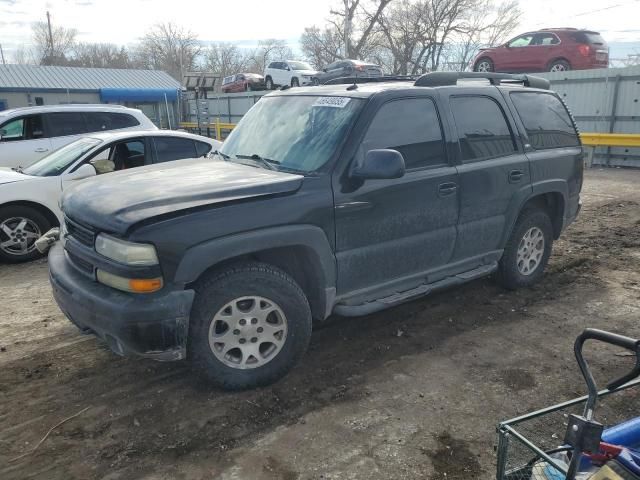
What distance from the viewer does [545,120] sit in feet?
16.5

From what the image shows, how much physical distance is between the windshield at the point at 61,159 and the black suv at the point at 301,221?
10.5ft

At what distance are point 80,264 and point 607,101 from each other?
48.6ft

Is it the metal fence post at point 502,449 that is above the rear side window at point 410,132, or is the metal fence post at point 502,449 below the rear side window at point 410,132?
below

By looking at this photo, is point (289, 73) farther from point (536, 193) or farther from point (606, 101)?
point (536, 193)

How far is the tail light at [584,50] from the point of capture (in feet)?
50.3

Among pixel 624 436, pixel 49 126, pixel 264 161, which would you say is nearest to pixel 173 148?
pixel 49 126

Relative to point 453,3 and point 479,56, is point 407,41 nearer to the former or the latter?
point 453,3

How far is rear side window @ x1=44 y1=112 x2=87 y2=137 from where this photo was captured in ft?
29.9

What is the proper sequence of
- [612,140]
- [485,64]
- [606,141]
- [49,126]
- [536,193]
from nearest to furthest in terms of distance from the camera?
[536,193]
[49,126]
[612,140]
[606,141]
[485,64]

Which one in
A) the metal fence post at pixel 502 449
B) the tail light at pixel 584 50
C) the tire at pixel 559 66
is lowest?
the metal fence post at pixel 502 449

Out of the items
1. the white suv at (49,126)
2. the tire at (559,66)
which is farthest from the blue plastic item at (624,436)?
the tire at (559,66)

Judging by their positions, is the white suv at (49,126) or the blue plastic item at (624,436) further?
the white suv at (49,126)

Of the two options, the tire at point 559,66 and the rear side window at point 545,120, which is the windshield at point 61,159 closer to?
the rear side window at point 545,120

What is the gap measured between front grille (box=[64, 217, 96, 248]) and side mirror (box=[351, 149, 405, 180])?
179 centimetres
